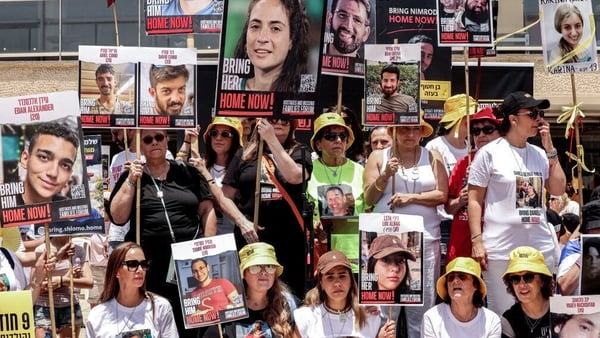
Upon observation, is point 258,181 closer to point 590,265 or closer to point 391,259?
→ point 391,259

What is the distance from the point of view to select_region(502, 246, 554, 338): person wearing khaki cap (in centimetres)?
676

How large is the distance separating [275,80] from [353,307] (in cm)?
155

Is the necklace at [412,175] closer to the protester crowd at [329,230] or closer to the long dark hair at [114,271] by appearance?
the protester crowd at [329,230]

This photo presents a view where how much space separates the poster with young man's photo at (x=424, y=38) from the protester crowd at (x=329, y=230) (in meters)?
1.97

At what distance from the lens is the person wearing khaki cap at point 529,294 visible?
6.76 m

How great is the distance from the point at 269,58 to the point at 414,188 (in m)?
1.34

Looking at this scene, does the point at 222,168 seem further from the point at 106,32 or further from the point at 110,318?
the point at 106,32

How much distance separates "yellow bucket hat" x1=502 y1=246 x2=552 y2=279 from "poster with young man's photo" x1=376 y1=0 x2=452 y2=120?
3141 millimetres

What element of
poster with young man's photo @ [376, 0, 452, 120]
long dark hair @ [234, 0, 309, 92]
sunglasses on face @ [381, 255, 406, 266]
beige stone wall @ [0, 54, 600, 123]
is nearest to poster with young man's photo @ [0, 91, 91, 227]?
long dark hair @ [234, 0, 309, 92]

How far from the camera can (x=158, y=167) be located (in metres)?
7.43

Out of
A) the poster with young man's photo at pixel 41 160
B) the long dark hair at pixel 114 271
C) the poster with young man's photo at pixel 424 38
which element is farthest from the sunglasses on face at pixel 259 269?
the poster with young man's photo at pixel 424 38

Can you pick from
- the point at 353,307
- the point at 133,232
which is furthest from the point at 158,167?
the point at 353,307

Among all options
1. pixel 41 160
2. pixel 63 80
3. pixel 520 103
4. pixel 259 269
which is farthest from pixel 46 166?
pixel 63 80

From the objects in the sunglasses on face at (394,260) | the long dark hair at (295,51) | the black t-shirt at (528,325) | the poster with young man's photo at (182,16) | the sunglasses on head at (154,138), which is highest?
the poster with young man's photo at (182,16)
